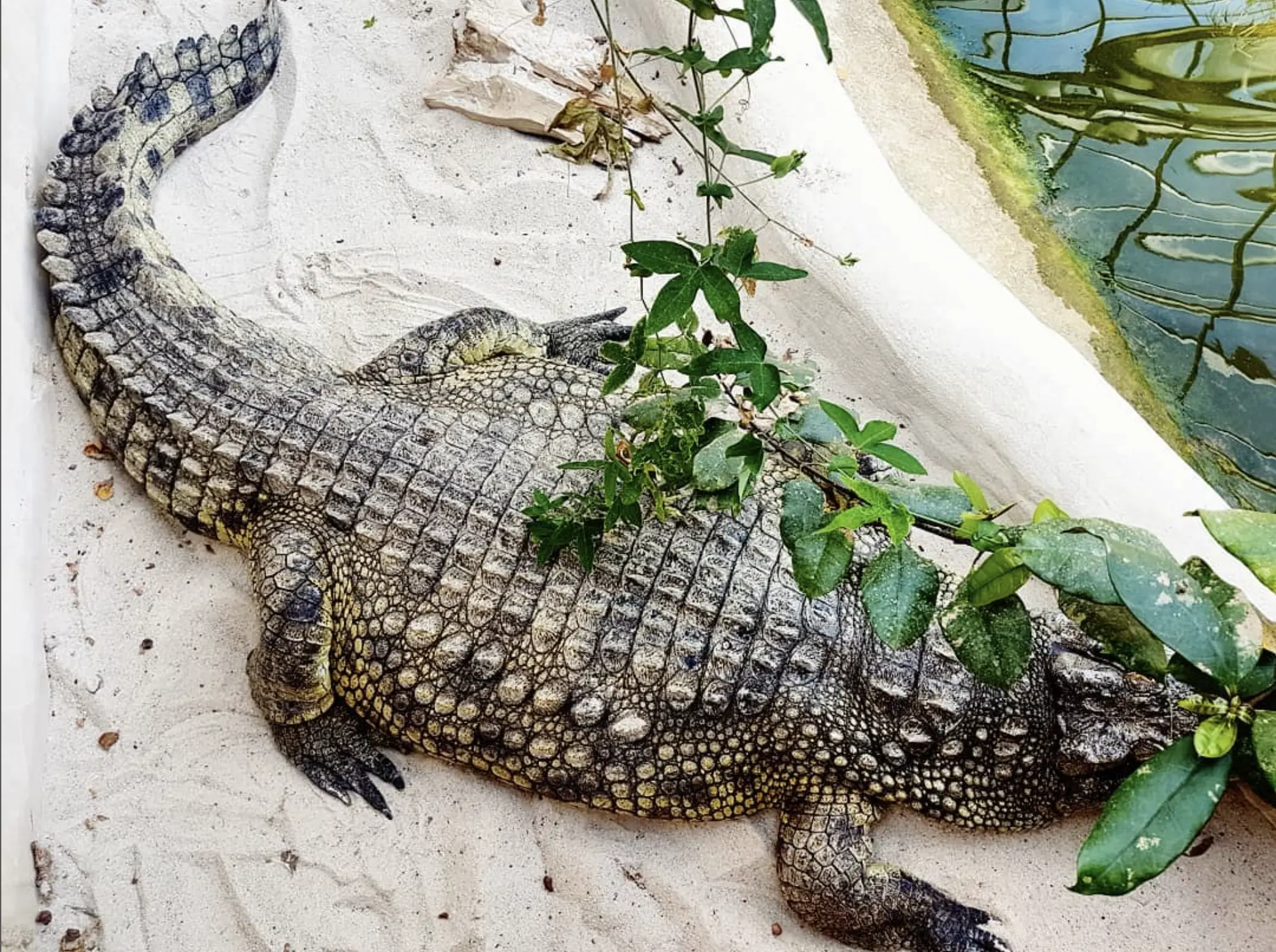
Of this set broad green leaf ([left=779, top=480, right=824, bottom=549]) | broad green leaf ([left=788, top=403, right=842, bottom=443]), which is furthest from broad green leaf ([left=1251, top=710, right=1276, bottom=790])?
broad green leaf ([left=788, top=403, right=842, bottom=443])

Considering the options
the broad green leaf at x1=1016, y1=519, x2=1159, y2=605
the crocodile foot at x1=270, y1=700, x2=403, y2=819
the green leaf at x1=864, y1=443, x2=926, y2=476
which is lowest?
the crocodile foot at x1=270, y1=700, x2=403, y2=819

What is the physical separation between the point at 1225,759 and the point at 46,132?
3.39 m

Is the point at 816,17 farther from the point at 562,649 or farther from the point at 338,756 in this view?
the point at 338,756

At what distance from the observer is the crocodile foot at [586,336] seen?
10.4 ft

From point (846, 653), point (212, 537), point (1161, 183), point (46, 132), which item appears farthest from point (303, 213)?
point (1161, 183)

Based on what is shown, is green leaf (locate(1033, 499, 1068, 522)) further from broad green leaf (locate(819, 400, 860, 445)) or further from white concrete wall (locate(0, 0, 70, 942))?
white concrete wall (locate(0, 0, 70, 942))

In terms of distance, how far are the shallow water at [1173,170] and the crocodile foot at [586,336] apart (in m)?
1.60

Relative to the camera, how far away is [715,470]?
6.73ft

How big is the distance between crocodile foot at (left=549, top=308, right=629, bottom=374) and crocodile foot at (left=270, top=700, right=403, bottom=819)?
1.25 metres

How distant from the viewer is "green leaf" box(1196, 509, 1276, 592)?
1529mm

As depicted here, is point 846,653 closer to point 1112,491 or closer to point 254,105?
point 1112,491

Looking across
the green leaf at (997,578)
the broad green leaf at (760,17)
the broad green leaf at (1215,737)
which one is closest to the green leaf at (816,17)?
the broad green leaf at (760,17)

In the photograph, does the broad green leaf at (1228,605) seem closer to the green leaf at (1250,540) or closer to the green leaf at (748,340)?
the green leaf at (1250,540)

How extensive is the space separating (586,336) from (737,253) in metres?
1.40
